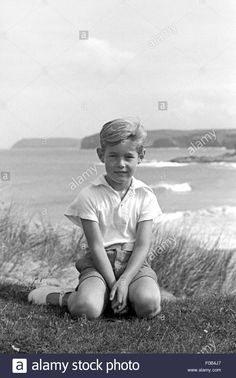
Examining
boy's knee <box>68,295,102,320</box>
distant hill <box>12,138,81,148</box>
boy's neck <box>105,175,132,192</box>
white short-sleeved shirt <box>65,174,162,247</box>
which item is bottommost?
boy's knee <box>68,295,102,320</box>

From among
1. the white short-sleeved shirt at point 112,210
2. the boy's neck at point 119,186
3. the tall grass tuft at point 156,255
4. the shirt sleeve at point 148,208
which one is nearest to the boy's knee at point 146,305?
the white short-sleeved shirt at point 112,210

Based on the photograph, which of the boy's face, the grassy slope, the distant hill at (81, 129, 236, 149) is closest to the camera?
the grassy slope

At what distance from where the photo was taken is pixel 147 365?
385 cm

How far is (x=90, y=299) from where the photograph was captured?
13.1 ft

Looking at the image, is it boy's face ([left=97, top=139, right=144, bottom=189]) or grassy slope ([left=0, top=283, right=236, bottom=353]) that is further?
boy's face ([left=97, top=139, right=144, bottom=189])

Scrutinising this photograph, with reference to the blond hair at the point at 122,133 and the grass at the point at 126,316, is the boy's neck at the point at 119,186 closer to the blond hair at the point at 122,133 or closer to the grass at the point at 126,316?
the blond hair at the point at 122,133

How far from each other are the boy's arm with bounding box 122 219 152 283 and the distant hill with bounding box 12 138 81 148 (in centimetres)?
207

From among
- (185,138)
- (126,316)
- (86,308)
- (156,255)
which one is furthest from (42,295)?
(185,138)

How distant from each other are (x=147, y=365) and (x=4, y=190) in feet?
11.6

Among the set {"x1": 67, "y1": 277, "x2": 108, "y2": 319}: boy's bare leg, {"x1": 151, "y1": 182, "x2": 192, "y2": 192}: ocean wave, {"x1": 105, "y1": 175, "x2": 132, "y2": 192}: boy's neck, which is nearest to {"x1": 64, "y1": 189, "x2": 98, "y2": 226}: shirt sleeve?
{"x1": 105, "y1": 175, "x2": 132, "y2": 192}: boy's neck

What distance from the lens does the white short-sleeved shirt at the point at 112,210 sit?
167 inches

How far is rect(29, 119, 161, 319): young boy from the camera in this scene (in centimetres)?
403

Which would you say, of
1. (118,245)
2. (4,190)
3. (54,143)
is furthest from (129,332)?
(4,190)

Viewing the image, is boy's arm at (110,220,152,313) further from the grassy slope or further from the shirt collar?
the shirt collar
